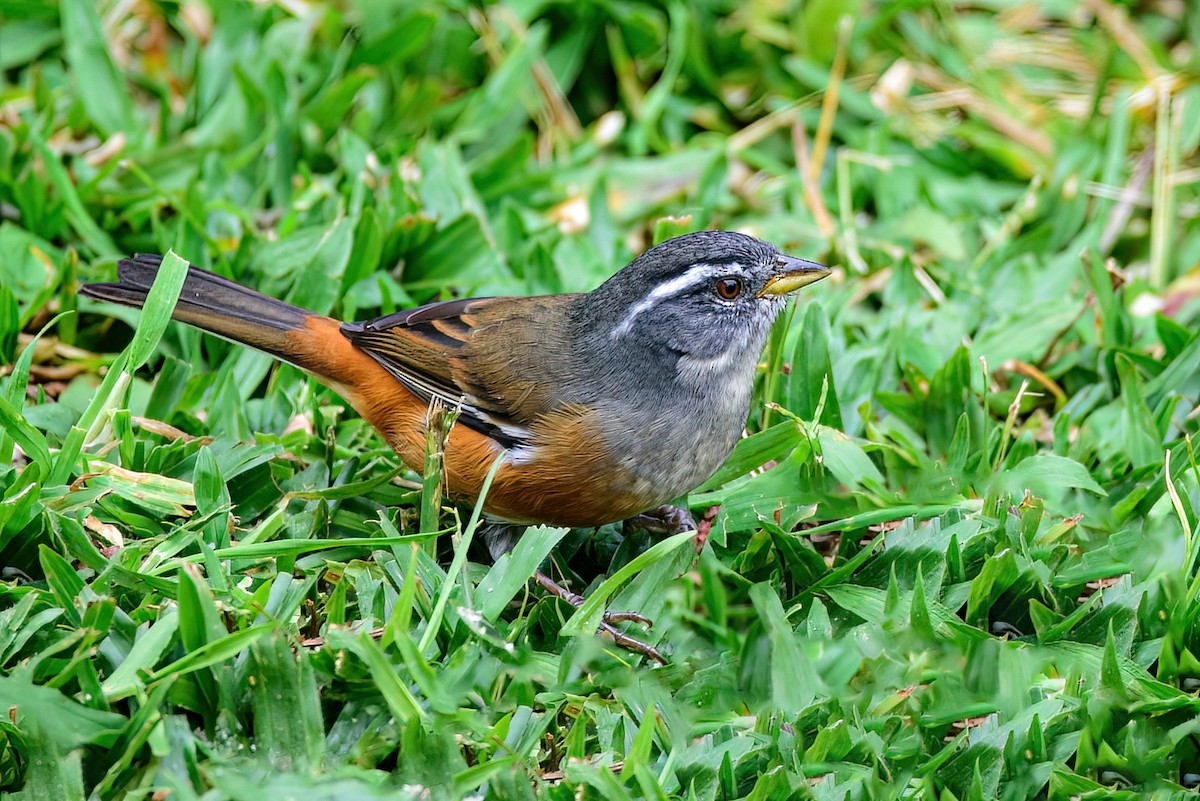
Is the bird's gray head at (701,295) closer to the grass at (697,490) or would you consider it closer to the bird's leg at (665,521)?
the grass at (697,490)

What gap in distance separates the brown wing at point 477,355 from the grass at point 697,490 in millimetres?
399

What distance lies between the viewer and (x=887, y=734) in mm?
3828

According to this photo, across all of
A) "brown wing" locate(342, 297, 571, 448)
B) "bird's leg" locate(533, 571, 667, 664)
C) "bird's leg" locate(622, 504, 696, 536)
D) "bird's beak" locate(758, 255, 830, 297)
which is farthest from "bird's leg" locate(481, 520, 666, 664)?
"bird's beak" locate(758, 255, 830, 297)

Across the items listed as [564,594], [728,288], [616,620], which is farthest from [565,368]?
[616,620]

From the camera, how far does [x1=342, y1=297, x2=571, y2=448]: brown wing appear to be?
15.0ft

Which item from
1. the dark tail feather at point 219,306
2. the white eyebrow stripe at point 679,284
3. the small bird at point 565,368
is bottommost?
the small bird at point 565,368

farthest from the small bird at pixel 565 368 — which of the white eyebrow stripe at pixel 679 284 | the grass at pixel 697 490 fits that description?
the grass at pixel 697 490

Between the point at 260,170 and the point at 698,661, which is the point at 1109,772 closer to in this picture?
the point at 698,661

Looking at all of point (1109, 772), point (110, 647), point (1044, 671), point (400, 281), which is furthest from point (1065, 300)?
point (110, 647)

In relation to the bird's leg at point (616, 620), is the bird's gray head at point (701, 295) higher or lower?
higher

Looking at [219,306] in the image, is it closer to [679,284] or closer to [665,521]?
[679,284]

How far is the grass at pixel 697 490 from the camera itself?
3662 millimetres

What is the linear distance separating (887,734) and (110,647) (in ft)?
7.62

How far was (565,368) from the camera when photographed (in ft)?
15.2
